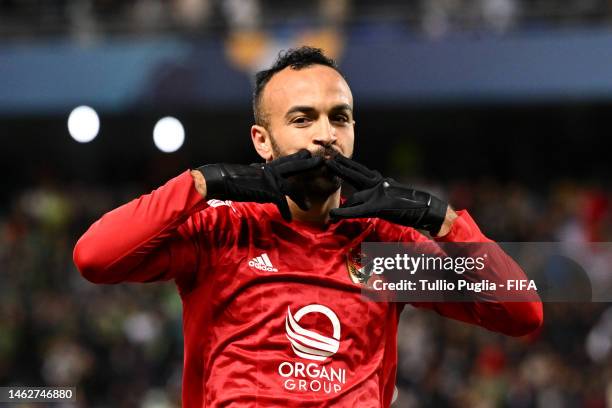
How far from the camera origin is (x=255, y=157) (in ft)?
36.1

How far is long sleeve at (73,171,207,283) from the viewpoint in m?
2.40

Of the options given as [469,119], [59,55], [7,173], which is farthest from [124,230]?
[7,173]

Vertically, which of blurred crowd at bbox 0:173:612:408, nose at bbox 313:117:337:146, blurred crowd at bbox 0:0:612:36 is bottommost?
blurred crowd at bbox 0:173:612:408

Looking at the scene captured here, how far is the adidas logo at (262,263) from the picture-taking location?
101 inches

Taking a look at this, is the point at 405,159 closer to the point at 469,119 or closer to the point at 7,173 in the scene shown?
the point at 469,119

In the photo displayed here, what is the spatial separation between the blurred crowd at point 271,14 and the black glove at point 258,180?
735 centimetres

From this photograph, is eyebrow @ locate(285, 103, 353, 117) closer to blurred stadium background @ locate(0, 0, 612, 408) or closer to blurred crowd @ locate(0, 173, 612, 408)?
blurred crowd @ locate(0, 173, 612, 408)

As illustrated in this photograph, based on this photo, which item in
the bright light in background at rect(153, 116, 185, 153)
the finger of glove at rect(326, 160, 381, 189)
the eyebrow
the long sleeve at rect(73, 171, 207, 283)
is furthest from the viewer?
the bright light in background at rect(153, 116, 185, 153)

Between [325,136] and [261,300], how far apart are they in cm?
45

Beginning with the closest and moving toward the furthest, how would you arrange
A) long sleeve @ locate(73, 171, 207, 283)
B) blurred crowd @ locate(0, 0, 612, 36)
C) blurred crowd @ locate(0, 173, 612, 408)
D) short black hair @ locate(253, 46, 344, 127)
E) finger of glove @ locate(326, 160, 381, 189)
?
1. long sleeve @ locate(73, 171, 207, 283)
2. finger of glove @ locate(326, 160, 381, 189)
3. short black hair @ locate(253, 46, 344, 127)
4. blurred crowd @ locate(0, 173, 612, 408)
5. blurred crowd @ locate(0, 0, 612, 36)

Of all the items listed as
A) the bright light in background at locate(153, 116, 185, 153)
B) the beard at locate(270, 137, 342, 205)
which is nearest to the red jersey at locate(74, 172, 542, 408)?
the beard at locate(270, 137, 342, 205)

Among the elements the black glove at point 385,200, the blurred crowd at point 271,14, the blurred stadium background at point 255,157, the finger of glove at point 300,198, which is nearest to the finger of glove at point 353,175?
the black glove at point 385,200

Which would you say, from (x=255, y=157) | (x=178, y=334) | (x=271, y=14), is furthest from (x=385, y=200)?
(x=255, y=157)

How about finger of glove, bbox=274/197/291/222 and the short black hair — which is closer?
finger of glove, bbox=274/197/291/222
